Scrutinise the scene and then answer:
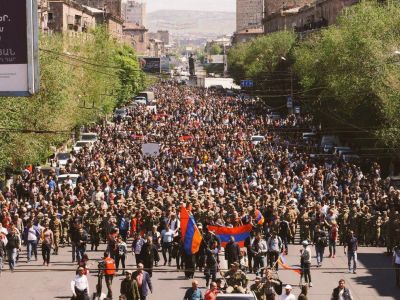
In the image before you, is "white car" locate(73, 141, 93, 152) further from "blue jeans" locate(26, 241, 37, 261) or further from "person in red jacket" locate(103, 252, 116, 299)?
"person in red jacket" locate(103, 252, 116, 299)

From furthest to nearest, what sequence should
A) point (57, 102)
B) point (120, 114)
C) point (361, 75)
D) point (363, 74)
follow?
point (120, 114) < point (361, 75) < point (363, 74) < point (57, 102)

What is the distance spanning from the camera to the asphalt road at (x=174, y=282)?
24078 mm

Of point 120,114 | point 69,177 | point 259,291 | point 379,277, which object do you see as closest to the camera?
point 259,291

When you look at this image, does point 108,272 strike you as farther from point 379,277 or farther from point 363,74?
point 363,74

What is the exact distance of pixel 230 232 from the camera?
25656mm

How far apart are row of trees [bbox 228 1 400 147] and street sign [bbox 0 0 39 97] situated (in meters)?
29.0

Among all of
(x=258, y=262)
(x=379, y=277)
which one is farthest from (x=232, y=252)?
(x=379, y=277)

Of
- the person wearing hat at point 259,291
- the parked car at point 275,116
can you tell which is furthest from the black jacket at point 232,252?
the parked car at point 275,116

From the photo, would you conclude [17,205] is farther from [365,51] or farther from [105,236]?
[365,51]

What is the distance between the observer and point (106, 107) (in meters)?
76.1

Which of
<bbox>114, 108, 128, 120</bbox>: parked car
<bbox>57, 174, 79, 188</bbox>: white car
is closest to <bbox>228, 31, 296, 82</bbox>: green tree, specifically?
<bbox>114, 108, 128, 120</bbox>: parked car

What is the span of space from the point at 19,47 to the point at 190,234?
982cm

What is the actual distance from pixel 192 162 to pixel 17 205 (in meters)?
14.8

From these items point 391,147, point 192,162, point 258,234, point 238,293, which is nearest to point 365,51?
point 391,147
